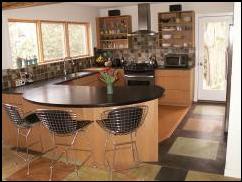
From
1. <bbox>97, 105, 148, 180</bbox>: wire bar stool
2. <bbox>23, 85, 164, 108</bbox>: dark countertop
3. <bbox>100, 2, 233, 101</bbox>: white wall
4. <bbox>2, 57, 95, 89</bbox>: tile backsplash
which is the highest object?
<bbox>100, 2, 233, 101</bbox>: white wall

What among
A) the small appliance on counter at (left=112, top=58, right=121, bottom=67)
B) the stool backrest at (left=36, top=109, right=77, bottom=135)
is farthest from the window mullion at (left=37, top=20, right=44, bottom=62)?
the stool backrest at (left=36, top=109, right=77, bottom=135)

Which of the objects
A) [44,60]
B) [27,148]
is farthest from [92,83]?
[27,148]

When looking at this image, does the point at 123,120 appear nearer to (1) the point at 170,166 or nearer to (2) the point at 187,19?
(1) the point at 170,166

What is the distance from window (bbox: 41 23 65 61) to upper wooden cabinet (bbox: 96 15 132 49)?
1.41 meters

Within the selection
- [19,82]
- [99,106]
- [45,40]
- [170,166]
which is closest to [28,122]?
[99,106]

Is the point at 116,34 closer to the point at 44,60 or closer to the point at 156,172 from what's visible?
the point at 44,60

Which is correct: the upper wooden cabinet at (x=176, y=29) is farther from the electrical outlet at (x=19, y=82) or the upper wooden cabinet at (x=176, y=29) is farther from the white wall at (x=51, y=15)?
the electrical outlet at (x=19, y=82)

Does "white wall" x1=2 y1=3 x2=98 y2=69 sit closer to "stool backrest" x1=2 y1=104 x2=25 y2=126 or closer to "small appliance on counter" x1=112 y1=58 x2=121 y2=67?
"small appliance on counter" x1=112 y1=58 x2=121 y2=67

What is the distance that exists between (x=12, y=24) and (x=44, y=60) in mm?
1004

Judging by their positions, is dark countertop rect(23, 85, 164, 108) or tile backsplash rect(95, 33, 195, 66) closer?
dark countertop rect(23, 85, 164, 108)

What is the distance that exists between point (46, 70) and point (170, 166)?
336 cm

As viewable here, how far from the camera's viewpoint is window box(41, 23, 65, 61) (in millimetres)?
5953

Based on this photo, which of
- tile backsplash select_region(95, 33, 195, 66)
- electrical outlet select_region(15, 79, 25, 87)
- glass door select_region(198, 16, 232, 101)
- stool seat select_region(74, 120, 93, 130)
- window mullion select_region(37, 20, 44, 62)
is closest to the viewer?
stool seat select_region(74, 120, 93, 130)

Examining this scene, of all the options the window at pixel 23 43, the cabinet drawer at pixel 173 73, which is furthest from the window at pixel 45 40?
the cabinet drawer at pixel 173 73
